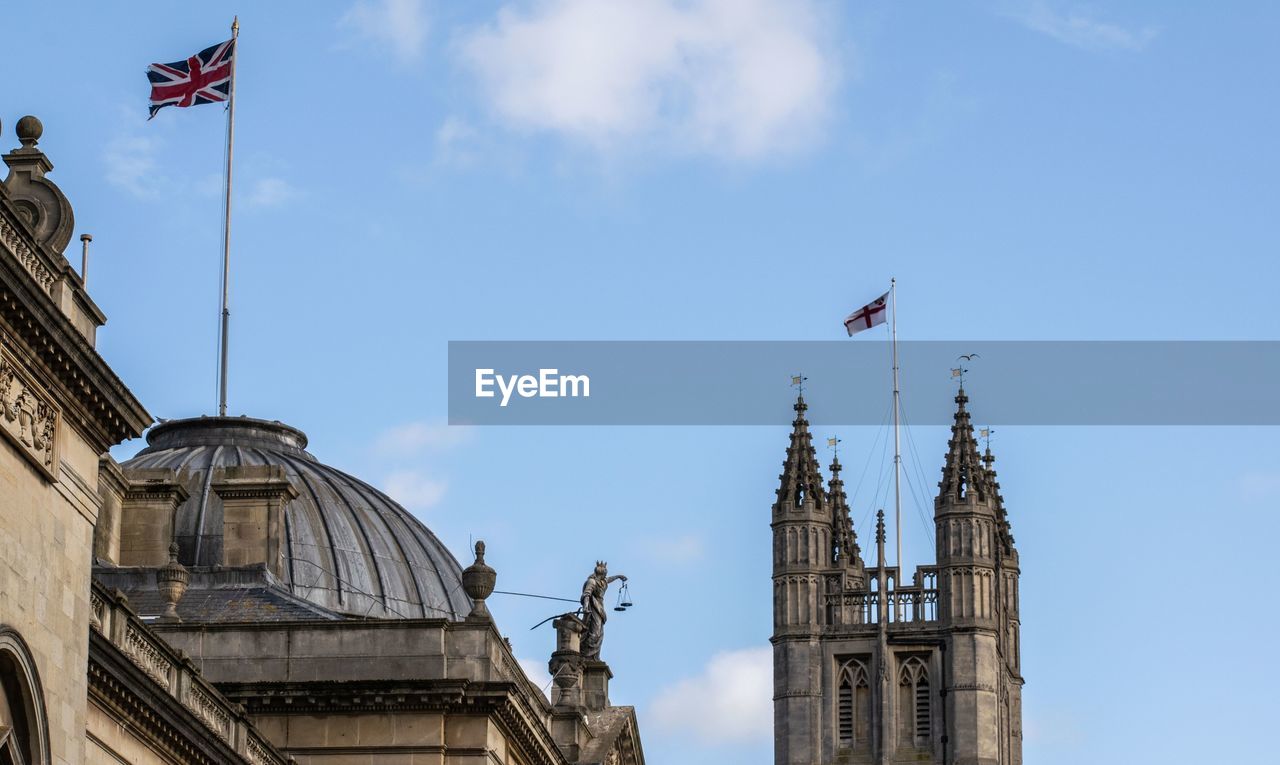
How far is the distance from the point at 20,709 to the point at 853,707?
129334mm

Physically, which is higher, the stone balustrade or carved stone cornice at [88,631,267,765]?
the stone balustrade

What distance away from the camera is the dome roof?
5812 cm

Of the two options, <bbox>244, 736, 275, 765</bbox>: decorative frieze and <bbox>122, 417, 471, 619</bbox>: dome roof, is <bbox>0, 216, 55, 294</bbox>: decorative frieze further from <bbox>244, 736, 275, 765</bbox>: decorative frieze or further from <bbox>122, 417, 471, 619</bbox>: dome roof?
<bbox>122, 417, 471, 619</bbox>: dome roof

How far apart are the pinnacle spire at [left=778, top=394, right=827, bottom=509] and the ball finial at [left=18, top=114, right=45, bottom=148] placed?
127026mm

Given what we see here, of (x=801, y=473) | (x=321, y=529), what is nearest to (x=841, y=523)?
(x=801, y=473)

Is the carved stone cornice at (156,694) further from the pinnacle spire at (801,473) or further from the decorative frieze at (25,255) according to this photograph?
the pinnacle spire at (801,473)

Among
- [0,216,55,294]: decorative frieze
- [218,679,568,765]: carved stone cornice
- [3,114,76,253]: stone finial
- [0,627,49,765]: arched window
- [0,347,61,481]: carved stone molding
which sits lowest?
[0,627,49,765]: arched window

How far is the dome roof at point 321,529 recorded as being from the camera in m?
58.1

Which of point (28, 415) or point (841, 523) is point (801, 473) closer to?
point (841, 523)

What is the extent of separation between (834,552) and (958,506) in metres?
9.50

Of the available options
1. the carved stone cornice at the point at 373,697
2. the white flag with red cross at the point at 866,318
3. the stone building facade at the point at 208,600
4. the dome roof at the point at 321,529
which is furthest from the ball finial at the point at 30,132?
the white flag with red cross at the point at 866,318

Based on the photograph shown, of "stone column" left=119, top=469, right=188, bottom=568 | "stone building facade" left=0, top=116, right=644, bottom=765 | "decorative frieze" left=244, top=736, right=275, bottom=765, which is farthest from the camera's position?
"stone column" left=119, top=469, right=188, bottom=568

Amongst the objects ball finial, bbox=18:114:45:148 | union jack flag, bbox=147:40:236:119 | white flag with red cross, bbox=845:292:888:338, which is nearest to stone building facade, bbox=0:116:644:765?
ball finial, bbox=18:114:45:148

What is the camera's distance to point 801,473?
157m
